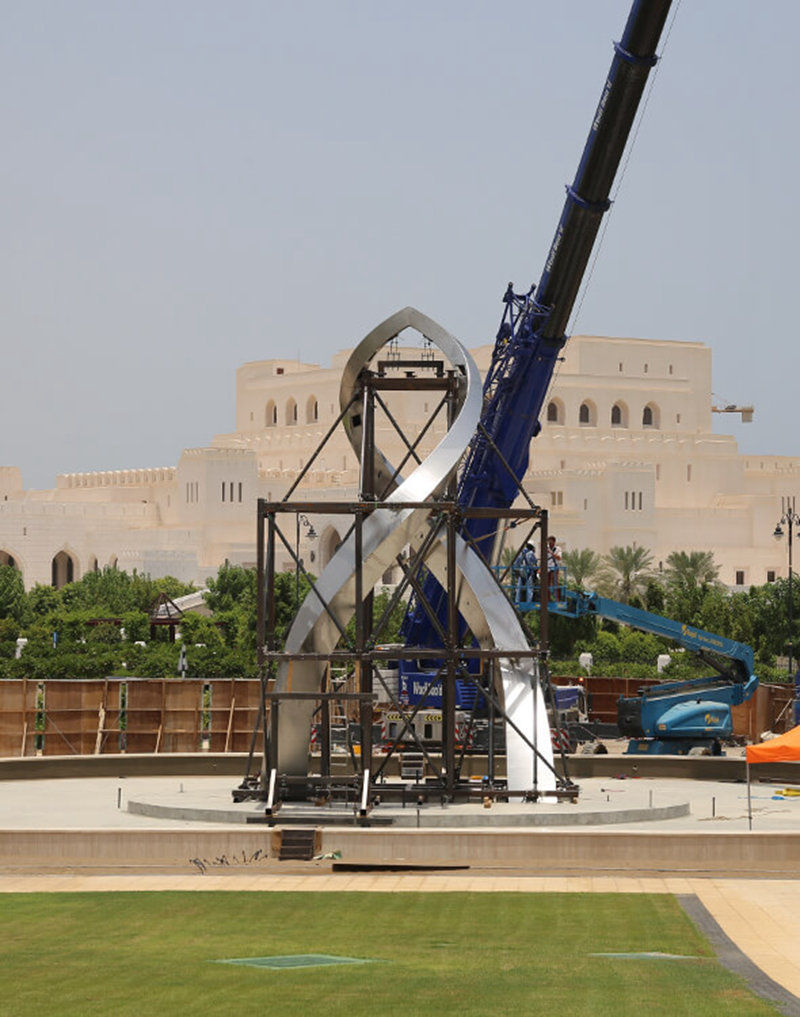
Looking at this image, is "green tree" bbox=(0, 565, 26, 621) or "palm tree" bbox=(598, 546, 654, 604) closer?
"green tree" bbox=(0, 565, 26, 621)

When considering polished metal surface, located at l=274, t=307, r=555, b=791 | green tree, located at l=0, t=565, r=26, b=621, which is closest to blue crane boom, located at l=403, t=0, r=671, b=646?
polished metal surface, located at l=274, t=307, r=555, b=791

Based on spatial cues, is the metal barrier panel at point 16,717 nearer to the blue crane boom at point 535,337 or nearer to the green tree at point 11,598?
the blue crane boom at point 535,337

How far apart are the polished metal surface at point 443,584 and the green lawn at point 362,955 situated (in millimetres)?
7312

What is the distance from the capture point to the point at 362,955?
17.7 m

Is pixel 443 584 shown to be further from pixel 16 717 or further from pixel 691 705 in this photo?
pixel 691 705

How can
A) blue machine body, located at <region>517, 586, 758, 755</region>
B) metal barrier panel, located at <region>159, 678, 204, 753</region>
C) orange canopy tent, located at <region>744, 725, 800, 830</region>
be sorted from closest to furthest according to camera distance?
orange canopy tent, located at <region>744, 725, 800, 830</region> → metal barrier panel, located at <region>159, 678, 204, 753</region> → blue machine body, located at <region>517, 586, 758, 755</region>

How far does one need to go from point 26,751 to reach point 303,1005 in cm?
2624

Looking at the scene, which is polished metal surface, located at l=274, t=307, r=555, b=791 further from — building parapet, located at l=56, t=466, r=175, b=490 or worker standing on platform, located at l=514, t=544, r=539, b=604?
building parapet, located at l=56, t=466, r=175, b=490

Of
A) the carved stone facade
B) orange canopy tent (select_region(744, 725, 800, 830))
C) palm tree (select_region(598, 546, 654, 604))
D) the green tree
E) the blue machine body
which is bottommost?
orange canopy tent (select_region(744, 725, 800, 830))

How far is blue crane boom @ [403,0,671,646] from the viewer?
39.6 m

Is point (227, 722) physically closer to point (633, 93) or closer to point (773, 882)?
point (633, 93)

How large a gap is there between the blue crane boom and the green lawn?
18875 millimetres

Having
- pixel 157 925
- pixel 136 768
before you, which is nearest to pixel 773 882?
pixel 157 925

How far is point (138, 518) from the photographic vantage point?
432 feet
